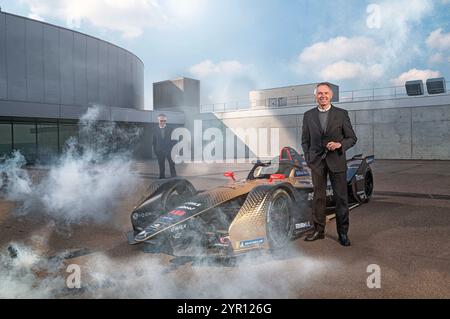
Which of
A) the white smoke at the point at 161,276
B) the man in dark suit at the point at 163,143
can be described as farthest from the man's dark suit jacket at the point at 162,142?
the white smoke at the point at 161,276

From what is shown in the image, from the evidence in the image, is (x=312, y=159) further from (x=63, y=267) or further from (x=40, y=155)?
(x=40, y=155)

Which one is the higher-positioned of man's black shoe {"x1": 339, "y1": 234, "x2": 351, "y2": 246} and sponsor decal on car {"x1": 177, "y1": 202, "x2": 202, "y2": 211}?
sponsor decal on car {"x1": 177, "y1": 202, "x2": 202, "y2": 211}

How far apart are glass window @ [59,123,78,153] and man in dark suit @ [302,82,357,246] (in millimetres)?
24881

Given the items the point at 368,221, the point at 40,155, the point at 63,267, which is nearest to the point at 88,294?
the point at 63,267

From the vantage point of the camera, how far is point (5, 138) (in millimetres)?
23328

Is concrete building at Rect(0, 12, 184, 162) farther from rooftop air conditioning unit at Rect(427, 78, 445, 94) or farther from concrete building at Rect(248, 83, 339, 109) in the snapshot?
rooftop air conditioning unit at Rect(427, 78, 445, 94)

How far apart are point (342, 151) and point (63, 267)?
338 centimetres

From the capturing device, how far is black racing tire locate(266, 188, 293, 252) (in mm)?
4227

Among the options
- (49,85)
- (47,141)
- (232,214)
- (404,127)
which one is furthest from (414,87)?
(232,214)

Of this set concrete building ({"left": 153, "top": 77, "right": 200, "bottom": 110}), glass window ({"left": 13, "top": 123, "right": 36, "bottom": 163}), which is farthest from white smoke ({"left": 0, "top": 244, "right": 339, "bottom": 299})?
concrete building ({"left": 153, "top": 77, "right": 200, "bottom": 110})

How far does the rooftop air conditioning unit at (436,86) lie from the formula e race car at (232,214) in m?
23.6

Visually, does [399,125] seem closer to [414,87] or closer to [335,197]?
[414,87]

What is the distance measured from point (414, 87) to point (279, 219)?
25425mm
